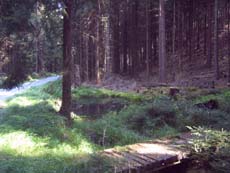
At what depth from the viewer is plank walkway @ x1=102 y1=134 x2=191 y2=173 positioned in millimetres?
5762

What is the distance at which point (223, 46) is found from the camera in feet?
106

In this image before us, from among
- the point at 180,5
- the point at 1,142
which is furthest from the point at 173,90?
the point at 180,5

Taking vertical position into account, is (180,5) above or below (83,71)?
above

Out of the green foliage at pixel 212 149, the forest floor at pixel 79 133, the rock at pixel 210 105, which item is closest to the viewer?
the green foliage at pixel 212 149

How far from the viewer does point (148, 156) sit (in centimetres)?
627

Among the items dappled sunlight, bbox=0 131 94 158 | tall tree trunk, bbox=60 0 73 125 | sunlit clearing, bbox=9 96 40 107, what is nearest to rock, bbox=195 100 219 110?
tall tree trunk, bbox=60 0 73 125

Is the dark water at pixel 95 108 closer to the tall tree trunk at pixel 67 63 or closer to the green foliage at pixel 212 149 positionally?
the tall tree trunk at pixel 67 63

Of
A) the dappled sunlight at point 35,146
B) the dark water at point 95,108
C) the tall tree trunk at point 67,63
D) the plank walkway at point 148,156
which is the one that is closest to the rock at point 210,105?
the dark water at point 95,108

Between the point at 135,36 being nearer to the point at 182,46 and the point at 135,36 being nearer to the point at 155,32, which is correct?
the point at 155,32

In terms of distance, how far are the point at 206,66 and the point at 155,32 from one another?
8.59 m

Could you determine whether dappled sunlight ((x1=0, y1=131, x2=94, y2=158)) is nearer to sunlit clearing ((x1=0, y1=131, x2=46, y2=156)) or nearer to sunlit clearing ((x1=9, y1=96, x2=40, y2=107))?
sunlit clearing ((x1=0, y1=131, x2=46, y2=156))

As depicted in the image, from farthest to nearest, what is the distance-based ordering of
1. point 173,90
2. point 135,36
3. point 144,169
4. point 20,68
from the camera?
point 135,36 → point 173,90 → point 20,68 → point 144,169

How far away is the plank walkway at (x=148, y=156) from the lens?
5.76 metres

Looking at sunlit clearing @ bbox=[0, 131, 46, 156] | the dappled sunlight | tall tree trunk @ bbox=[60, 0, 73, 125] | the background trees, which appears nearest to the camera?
the dappled sunlight
